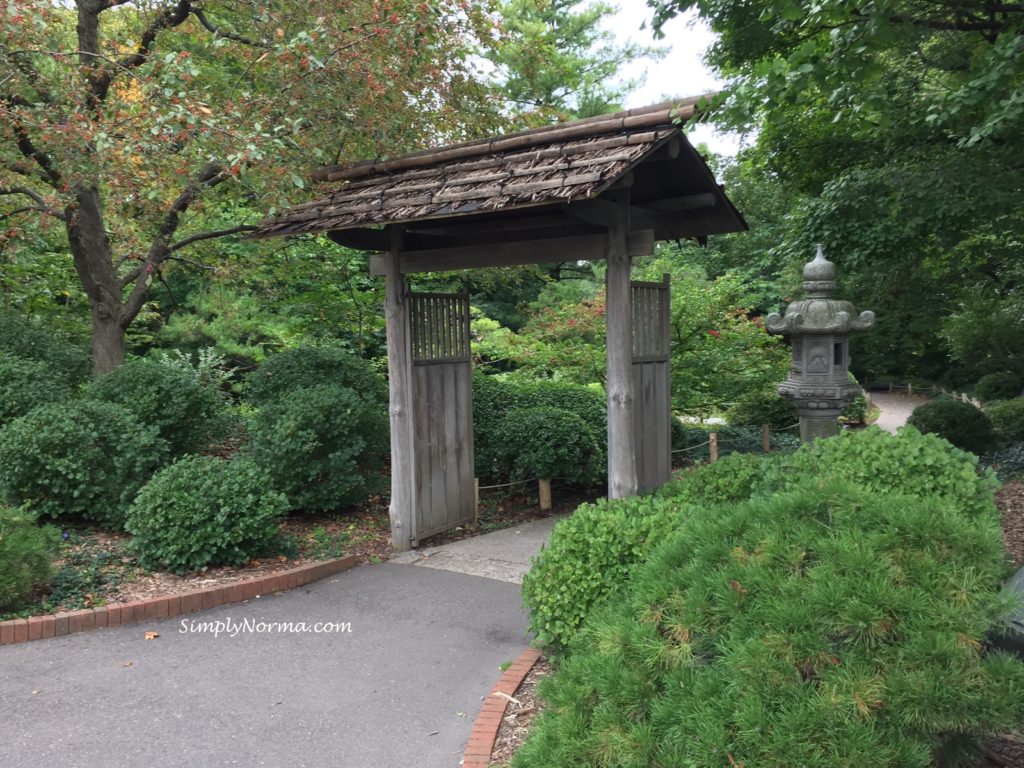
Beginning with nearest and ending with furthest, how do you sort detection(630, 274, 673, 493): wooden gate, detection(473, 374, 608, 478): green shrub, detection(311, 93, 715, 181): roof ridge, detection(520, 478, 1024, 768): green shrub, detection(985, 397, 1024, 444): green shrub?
detection(520, 478, 1024, 768): green shrub → detection(311, 93, 715, 181): roof ridge → detection(630, 274, 673, 493): wooden gate → detection(473, 374, 608, 478): green shrub → detection(985, 397, 1024, 444): green shrub

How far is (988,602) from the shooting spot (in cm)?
260

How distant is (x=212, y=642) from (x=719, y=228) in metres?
5.32

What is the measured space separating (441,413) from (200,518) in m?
2.50

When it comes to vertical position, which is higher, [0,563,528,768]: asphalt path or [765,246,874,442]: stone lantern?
[765,246,874,442]: stone lantern

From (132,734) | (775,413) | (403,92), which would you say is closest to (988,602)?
(132,734)

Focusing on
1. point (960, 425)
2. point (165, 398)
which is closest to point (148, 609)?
point (165, 398)

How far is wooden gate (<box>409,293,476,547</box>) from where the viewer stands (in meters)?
7.31

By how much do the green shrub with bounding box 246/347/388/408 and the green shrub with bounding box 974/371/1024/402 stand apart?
790 inches

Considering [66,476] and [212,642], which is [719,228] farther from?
[66,476]

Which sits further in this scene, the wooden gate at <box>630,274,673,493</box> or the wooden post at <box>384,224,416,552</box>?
the wooden post at <box>384,224,416,552</box>

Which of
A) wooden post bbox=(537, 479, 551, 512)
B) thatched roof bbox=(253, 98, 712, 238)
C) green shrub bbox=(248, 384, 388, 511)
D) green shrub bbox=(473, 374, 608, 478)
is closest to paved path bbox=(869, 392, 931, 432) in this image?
green shrub bbox=(473, 374, 608, 478)

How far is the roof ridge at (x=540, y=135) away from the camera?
538 cm

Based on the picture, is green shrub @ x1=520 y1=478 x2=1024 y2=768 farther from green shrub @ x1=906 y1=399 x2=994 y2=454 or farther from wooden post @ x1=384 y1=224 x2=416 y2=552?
green shrub @ x1=906 y1=399 x2=994 y2=454

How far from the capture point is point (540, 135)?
19.4 ft
